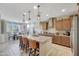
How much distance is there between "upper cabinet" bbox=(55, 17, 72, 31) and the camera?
3.18m

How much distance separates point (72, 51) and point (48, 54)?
1.85ft

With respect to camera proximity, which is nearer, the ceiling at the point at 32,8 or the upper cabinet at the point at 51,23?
the ceiling at the point at 32,8

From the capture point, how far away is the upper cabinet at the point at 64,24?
318cm

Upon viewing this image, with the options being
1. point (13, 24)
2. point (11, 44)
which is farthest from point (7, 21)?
point (11, 44)

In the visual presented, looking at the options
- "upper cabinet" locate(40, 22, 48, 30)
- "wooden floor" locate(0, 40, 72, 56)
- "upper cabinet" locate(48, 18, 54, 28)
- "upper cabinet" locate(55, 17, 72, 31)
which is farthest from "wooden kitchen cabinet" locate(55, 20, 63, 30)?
"wooden floor" locate(0, 40, 72, 56)

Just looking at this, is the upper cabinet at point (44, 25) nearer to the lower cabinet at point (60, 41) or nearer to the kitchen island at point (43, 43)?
the kitchen island at point (43, 43)

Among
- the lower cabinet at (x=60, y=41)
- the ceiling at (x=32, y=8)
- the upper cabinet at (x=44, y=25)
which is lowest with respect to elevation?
the lower cabinet at (x=60, y=41)

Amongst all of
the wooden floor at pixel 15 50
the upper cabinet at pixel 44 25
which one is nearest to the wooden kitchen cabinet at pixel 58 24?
the upper cabinet at pixel 44 25

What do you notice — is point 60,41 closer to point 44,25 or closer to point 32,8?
point 44,25

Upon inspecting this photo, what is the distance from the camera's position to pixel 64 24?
Answer: 10.8ft

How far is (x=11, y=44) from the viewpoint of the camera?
128 inches

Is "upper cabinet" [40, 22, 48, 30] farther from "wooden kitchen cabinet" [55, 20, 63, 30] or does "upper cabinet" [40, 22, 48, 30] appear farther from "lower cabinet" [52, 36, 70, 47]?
"lower cabinet" [52, 36, 70, 47]

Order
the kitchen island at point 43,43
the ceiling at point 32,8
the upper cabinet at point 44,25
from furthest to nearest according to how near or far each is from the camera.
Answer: the kitchen island at point 43,43, the upper cabinet at point 44,25, the ceiling at point 32,8

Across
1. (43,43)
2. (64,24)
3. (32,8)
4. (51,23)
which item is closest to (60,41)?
(43,43)
